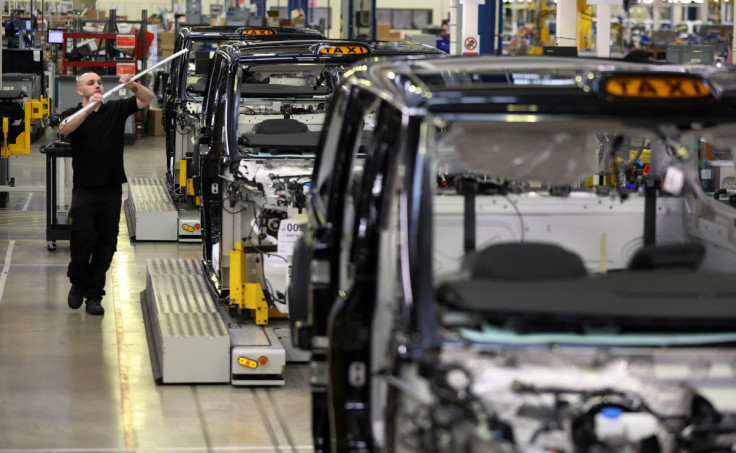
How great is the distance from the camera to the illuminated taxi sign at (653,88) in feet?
11.7

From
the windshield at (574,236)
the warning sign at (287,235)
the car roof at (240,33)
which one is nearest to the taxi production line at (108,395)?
the warning sign at (287,235)

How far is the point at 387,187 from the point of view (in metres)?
3.52

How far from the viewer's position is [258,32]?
44.6 feet

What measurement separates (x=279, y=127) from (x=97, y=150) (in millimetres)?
1231

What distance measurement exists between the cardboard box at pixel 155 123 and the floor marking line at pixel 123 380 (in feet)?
42.7

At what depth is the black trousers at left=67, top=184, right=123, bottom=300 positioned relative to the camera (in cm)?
822

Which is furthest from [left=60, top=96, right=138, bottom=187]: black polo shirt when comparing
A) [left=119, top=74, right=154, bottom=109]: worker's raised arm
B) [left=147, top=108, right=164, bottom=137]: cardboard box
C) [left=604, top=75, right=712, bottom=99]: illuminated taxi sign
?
[left=147, top=108, right=164, bottom=137]: cardboard box

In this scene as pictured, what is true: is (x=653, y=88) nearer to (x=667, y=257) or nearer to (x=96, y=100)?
(x=667, y=257)

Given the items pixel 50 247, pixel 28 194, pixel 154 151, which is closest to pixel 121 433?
pixel 50 247

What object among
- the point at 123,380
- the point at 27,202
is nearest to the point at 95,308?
the point at 123,380

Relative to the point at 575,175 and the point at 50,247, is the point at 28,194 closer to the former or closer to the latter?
the point at 50,247

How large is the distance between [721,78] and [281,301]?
3676 mm

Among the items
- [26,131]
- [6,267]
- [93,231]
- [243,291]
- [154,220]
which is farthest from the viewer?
[26,131]

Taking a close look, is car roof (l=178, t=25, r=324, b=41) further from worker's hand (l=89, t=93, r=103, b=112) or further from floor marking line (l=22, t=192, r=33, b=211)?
worker's hand (l=89, t=93, r=103, b=112)
